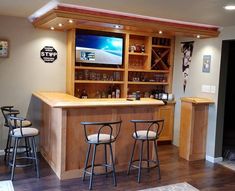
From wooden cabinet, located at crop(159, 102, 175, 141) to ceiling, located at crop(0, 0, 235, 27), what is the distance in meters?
2.02

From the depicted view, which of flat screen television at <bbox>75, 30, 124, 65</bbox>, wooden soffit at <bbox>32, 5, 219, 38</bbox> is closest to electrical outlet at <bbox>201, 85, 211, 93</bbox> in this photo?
wooden soffit at <bbox>32, 5, 219, 38</bbox>

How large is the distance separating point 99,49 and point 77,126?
6.35ft

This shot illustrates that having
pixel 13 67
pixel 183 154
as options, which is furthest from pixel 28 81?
pixel 183 154

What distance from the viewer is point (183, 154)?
5.14 metres

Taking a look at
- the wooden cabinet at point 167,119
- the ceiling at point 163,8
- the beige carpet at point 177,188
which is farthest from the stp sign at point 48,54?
the beige carpet at point 177,188

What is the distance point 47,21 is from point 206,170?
3.40 metres

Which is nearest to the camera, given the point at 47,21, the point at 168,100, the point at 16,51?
the point at 47,21

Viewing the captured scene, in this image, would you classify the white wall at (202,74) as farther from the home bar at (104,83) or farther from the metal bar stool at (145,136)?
the metal bar stool at (145,136)

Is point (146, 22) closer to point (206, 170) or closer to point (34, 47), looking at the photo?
point (34, 47)

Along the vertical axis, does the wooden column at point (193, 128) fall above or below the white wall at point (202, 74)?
below

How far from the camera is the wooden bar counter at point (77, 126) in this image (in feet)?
12.7

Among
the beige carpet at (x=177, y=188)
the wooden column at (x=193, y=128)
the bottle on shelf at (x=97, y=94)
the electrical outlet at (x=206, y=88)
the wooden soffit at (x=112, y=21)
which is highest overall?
the wooden soffit at (x=112, y=21)

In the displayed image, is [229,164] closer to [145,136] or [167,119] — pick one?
[167,119]

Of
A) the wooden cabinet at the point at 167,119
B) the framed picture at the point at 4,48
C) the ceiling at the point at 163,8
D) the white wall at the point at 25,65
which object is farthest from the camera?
the wooden cabinet at the point at 167,119
